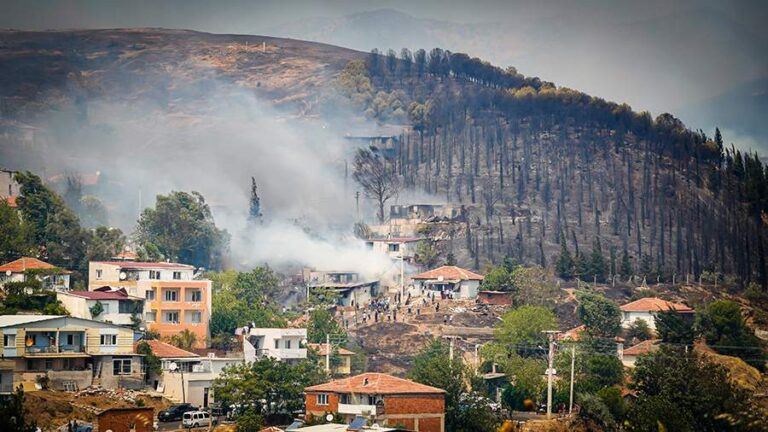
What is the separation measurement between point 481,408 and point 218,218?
9513 centimetres

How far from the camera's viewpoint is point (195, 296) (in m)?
109

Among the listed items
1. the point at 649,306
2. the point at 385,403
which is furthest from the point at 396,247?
the point at 385,403

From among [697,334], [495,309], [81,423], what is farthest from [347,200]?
[81,423]

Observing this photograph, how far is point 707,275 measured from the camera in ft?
528

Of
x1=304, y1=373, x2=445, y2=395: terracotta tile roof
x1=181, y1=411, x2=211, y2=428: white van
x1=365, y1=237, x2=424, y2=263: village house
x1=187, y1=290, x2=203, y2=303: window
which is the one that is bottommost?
x1=181, y1=411, x2=211, y2=428: white van

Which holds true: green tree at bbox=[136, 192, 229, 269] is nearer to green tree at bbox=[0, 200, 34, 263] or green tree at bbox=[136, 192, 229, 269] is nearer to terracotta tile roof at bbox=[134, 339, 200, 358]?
green tree at bbox=[0, 200, 34, 263]

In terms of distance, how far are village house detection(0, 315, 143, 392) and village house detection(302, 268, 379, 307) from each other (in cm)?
4603

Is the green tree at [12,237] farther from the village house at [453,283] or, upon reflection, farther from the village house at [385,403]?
the village house at [385,403]

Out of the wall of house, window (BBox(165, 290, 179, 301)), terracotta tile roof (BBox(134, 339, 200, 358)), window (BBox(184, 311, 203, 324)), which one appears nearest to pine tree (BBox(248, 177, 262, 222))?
window (BBox(184, 311, 203, 324))

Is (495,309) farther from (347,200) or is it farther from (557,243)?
(347,200)

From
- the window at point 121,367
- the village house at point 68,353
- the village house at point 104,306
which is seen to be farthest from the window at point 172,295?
the window at point 121,367

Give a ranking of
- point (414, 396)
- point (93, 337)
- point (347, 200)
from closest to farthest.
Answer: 1. point (414, 396)
2. point (93, 337)
3. point (347, 200)

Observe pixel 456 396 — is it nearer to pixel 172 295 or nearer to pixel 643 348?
pixel 172 295

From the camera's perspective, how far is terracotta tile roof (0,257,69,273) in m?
109
